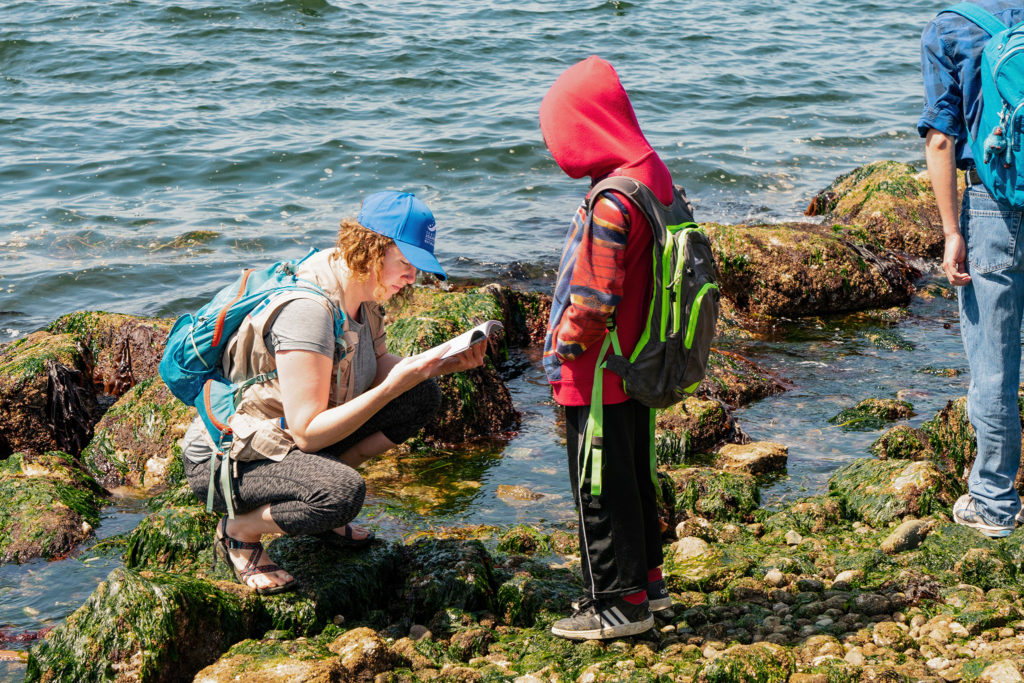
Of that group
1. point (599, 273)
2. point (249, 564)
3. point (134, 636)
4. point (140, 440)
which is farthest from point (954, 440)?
point (140, 440)

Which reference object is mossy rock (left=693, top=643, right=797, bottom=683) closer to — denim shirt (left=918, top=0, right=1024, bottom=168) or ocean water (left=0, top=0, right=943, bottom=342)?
denim shirt (left=918, top=0, right=1024, bottom=168)

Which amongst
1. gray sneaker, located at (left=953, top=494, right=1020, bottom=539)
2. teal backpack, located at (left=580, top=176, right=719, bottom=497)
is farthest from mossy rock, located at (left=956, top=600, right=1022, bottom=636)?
teal backpack, located at (left=580, top=176, right=719, bottom=497)

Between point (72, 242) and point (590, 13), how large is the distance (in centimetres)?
1439

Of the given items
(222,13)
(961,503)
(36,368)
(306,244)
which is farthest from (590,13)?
(961,503)

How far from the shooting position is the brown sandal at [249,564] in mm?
4223

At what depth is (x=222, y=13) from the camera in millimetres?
20266

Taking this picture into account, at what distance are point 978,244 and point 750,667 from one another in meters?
2.15

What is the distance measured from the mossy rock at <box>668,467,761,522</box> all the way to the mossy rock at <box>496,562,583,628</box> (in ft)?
3.82

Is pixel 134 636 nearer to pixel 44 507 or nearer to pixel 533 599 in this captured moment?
pixel 533 599

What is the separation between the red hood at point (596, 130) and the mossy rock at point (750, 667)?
5.67 feet

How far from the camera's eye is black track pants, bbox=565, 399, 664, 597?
3.79 meters

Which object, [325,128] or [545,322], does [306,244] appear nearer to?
[545,322]

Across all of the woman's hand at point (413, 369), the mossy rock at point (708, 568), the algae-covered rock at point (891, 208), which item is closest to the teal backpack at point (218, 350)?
the woman's hand at point (413, 369)

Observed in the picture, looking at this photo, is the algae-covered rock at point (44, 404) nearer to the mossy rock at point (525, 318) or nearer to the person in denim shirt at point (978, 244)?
the mossy rock at point (525, 318)
